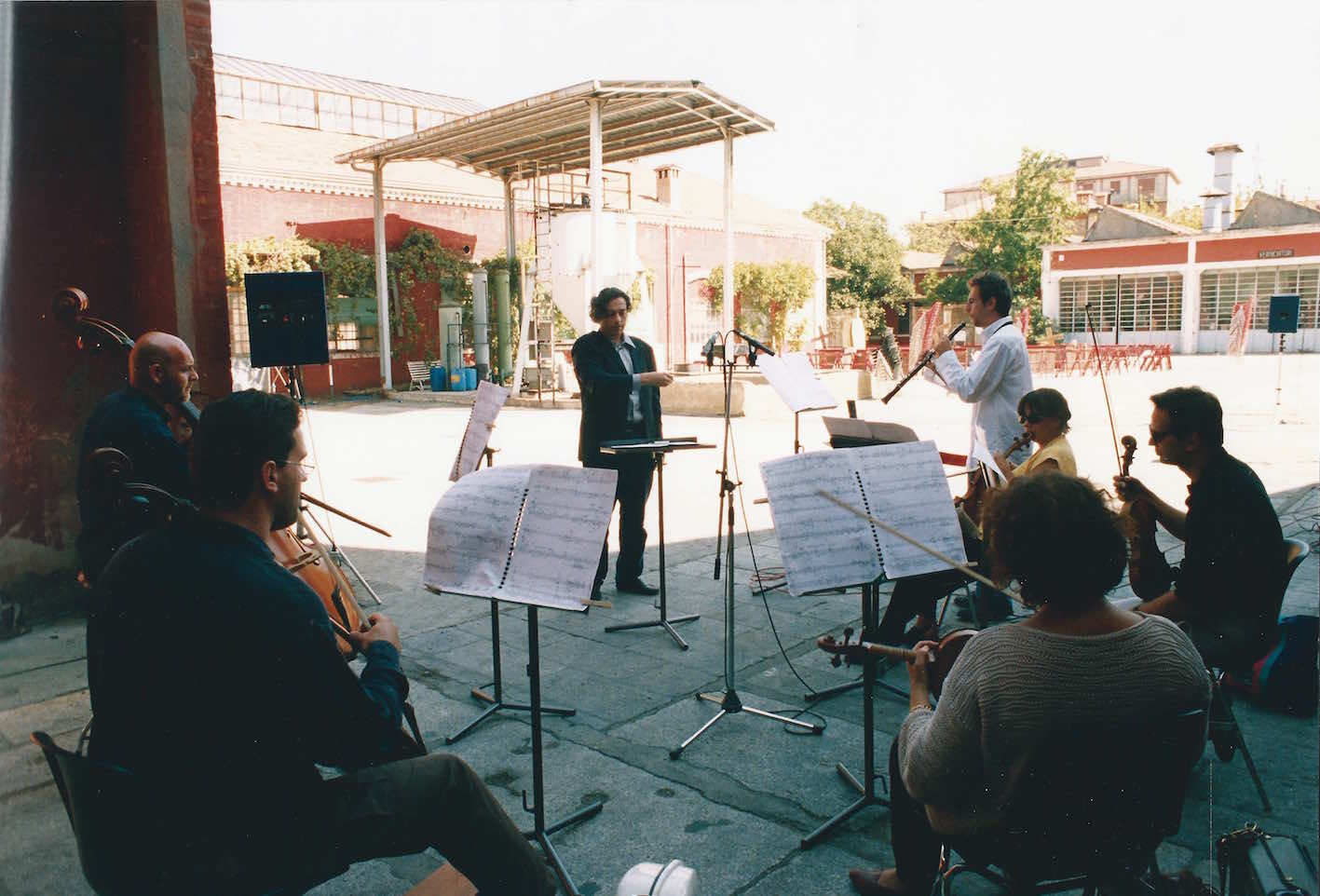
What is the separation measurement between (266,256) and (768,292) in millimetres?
15276

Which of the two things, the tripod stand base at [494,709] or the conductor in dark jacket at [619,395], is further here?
the conductor in dark jacket at [619,395]

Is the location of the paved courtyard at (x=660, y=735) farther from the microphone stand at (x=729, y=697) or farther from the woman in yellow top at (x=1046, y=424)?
the woman in yellow top at (x=1046, y=424)

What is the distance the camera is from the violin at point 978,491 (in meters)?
4.76

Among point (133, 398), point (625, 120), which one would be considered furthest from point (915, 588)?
point (625, 120)

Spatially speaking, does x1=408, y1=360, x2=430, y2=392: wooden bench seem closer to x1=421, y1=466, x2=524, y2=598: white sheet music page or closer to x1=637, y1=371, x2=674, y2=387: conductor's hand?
x1=637, y1=371, x2=674, y2=387: conductor's hand

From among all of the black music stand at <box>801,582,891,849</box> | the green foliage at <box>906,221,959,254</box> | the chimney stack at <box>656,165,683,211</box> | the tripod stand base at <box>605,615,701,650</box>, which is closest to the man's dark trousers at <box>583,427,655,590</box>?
the tripod stand base at <box>605,615,701,650</box>

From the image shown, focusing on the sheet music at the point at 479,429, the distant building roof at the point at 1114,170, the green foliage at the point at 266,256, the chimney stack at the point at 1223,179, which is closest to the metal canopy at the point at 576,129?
the green foliage at the point at 266,256

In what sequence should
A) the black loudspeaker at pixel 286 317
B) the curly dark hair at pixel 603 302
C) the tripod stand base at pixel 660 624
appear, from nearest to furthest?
the tripod stand base at pixel 660 624
the curly dark hair at pixel 603 302
the black loudspeaker at pixel 286 317

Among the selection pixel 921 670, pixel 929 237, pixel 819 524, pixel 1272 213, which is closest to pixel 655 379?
pixel 819 524

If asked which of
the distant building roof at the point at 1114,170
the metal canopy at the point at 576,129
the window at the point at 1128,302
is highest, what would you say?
the distant building roof at the point at 1114,170

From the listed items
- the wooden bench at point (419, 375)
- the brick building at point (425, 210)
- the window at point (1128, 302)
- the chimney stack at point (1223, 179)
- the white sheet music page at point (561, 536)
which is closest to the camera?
the white sheet music page at point (561, 536)

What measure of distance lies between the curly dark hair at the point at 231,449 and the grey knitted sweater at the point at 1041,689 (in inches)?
60.6

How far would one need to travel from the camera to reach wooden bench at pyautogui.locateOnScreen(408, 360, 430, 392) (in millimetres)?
22906

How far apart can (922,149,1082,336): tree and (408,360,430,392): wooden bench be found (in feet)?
77.0
